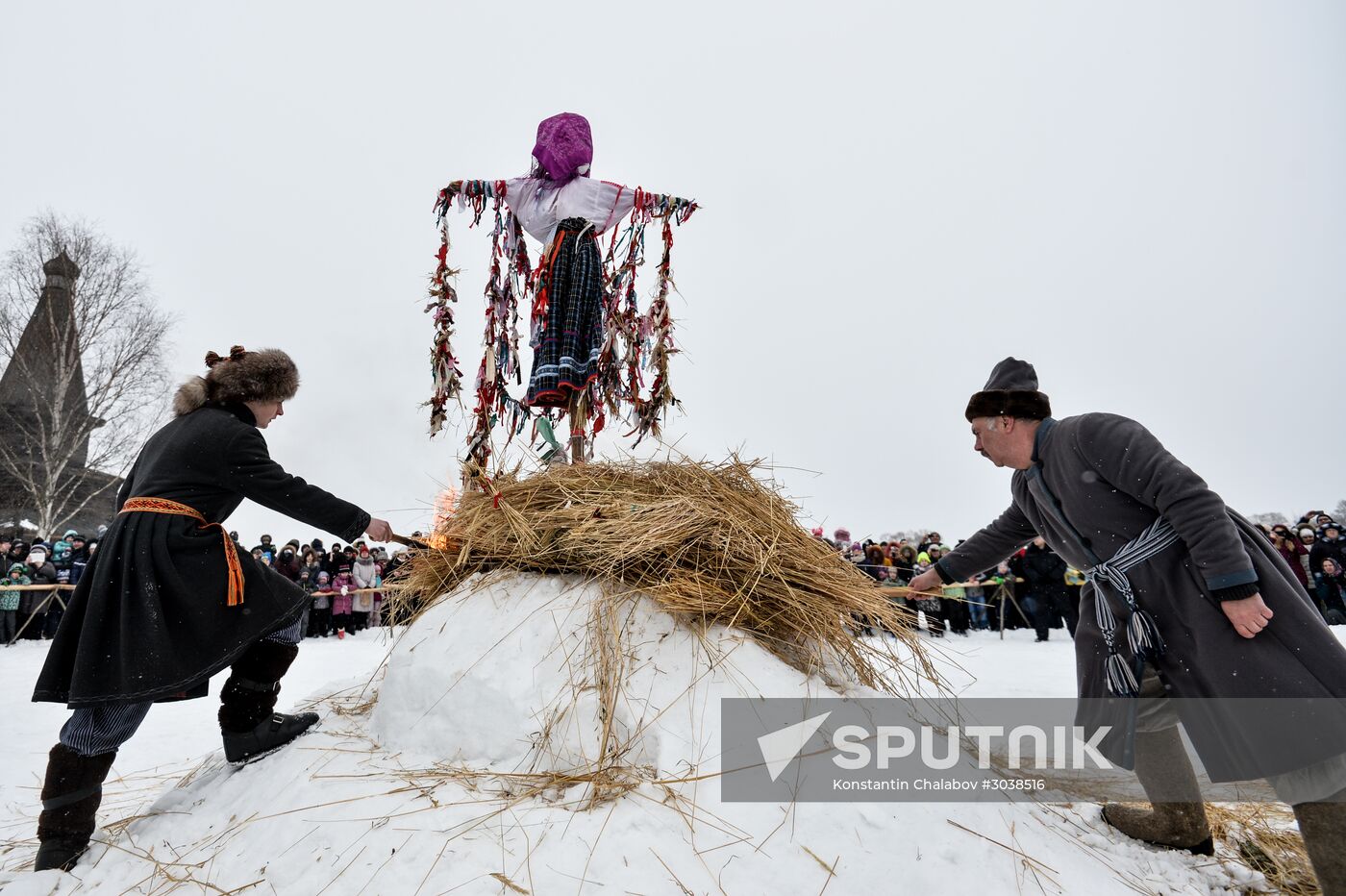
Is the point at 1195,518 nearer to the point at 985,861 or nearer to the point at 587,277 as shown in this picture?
the point at 985,861

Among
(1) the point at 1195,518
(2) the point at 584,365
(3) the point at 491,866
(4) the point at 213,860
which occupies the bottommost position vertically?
(4) the point at 213,860

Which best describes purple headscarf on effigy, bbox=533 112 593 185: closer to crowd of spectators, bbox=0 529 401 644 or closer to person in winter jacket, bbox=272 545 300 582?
crowd of spectators, bbox=0 529 401 644

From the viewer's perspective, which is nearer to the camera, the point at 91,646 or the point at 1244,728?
the point at 1244,728

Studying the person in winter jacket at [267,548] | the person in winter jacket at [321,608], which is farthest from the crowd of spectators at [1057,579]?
the person in winter jacket at [267,548]

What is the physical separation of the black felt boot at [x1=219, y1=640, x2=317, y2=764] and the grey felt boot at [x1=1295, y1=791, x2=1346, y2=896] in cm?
322

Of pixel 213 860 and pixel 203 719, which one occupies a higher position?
pixel 213 860

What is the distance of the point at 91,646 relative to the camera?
81.7 inches

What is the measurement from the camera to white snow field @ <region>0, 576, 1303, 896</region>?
57.6 inches

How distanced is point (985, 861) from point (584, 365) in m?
2.68

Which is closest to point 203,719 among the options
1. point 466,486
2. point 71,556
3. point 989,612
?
point 466,486

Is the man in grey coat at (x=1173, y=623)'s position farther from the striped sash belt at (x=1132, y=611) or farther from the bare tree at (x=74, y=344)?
the bare tree at (x=74, y=344)

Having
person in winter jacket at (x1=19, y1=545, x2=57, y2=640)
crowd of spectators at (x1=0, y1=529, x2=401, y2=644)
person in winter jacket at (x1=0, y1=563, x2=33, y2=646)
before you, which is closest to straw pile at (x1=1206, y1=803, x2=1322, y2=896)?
crowd of spectators at (x1=0, y1=529, x2=401, y2=644)

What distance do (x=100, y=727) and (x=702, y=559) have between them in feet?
6.76

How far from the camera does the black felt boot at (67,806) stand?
6.51 ft
